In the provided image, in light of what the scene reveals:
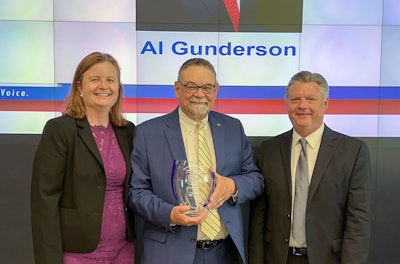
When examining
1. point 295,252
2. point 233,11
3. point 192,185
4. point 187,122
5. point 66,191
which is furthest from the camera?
point 233,11

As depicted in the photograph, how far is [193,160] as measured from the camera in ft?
7.17

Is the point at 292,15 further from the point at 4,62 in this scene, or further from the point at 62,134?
the point at 4,62

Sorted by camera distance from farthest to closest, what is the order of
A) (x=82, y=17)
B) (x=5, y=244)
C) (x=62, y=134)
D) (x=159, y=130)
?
(x=5, y=244) < (x=82, y=17) < (x=159, y=130) < (x=62, y=134)

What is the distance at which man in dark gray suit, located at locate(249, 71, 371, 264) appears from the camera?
2098 millimetres

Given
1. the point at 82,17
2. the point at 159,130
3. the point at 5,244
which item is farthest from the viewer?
the point at 5,244

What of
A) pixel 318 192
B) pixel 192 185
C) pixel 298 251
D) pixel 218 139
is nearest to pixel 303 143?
pixel 318 192

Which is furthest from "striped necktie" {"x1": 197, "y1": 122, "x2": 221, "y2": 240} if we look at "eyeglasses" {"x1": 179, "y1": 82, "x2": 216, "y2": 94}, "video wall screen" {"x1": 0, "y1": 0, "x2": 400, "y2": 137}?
"video wall screen" {"x1": 0, "y1": 0, "x2": 400, "y2": 137}

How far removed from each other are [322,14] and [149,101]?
1.55m

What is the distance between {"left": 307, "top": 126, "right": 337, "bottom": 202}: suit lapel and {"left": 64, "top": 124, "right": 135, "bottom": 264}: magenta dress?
1027 mm

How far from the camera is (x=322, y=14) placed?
3.13 meters

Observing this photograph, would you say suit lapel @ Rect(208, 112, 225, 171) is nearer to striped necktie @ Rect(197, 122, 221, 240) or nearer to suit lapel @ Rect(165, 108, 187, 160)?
striped necktie @ Rect(197, 122, 221, 240)

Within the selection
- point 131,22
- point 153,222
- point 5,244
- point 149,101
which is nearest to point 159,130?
point 153,222

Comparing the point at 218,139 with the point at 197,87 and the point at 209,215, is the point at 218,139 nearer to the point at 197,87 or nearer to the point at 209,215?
the point at 197,87

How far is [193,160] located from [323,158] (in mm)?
710
